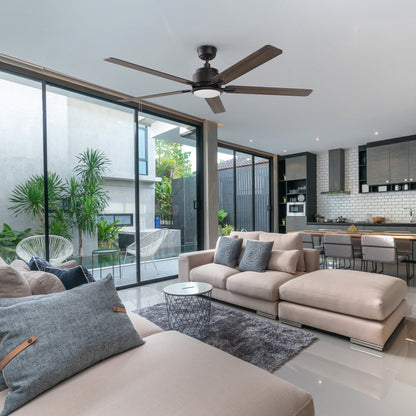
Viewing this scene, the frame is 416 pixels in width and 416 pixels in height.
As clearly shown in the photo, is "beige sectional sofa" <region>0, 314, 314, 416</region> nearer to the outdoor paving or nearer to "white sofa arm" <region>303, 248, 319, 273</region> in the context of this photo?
"white sofa arm" <region>303, 248, 319, 273</region>

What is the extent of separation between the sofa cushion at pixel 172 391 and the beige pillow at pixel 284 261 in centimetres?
232

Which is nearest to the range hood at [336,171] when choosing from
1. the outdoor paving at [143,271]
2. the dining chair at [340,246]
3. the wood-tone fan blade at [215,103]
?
the dining chair at [340,246]

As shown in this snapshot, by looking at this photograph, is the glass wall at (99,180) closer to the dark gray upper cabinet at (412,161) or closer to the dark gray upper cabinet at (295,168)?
the dark gray upper cabinet at (295,168)

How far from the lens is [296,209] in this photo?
27.2ft

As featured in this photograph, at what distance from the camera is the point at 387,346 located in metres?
2.56

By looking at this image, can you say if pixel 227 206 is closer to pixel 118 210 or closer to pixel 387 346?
pixel 118 210

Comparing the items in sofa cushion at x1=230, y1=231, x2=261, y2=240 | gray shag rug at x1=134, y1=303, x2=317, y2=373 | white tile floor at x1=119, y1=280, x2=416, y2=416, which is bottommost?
white tile floor at x1=119, y1=280, x2=416, y2=416

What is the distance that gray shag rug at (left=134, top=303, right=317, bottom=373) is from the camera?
2355 millimetres

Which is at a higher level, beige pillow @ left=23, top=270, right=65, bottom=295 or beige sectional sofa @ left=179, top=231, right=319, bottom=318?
beige pillow @ left=23, top=270, right=65, bottom=295

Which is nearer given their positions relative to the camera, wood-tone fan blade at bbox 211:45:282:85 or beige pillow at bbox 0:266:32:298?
beige pillow at bbox 0:266:32:298

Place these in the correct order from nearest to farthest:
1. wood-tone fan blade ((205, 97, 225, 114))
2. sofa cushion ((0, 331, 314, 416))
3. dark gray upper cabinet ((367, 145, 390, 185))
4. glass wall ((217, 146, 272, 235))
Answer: sofa cushion ((0, 331, 314, 416)) → wood-tone fan blade ((205, 97, 225, 114)) → dark gray upper cabinet ((367, 145, 390, 185)) → glass wall ((217, 146, 272, 235))

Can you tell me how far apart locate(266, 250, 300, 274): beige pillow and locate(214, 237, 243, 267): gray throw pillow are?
495 millimetres

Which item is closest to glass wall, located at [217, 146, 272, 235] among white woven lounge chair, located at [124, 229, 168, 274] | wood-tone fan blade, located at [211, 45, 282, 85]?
white woven lounge chair, located at [124, 229, 168, 274]

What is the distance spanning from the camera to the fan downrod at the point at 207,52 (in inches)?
117
